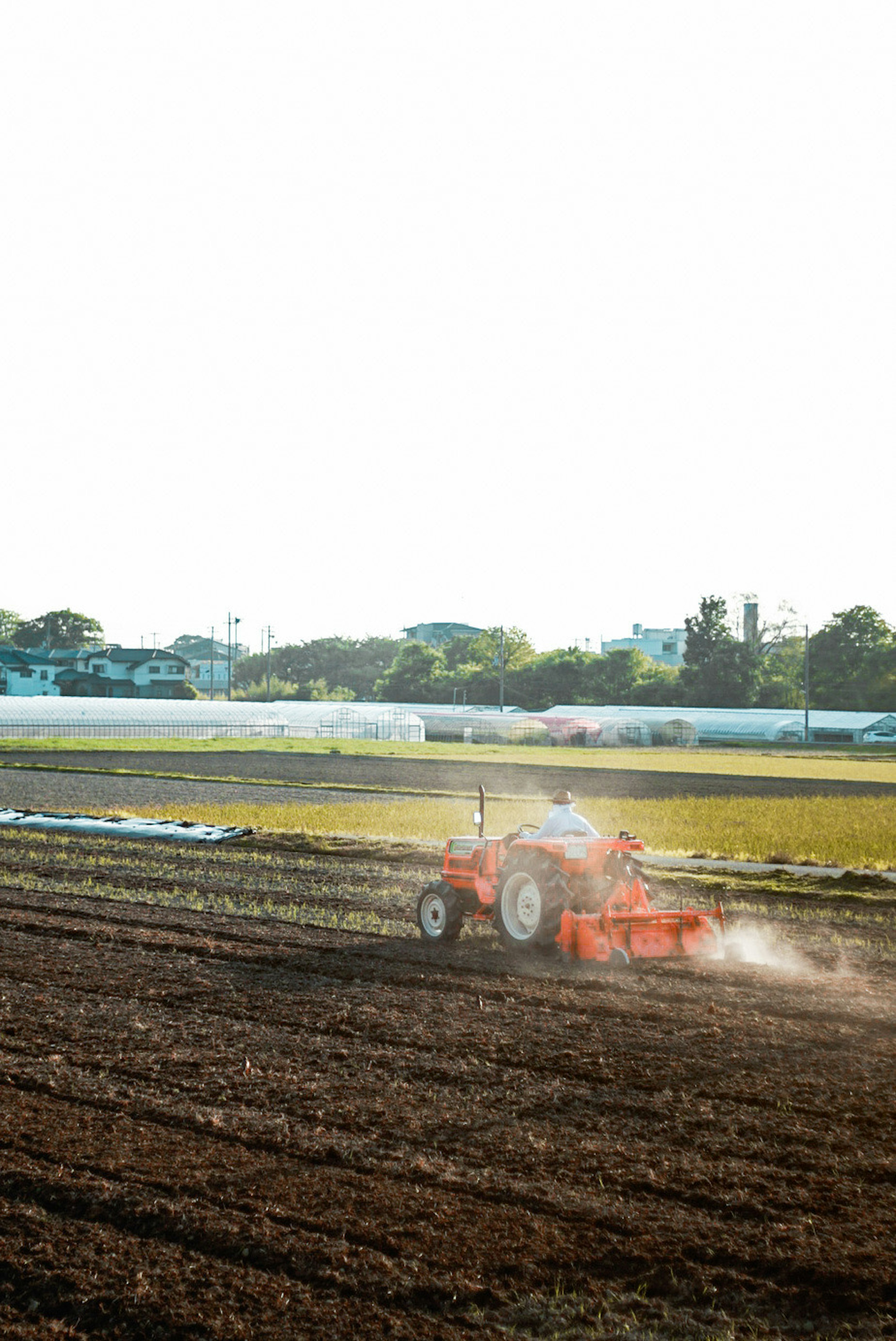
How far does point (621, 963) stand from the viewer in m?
10.1

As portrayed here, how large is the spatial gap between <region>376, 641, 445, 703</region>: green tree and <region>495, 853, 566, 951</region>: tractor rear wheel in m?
96.1

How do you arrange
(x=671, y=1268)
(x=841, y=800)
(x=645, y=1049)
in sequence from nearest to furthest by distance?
(x=671, y=1268), (x=645, y=1049), (x=841, y=800)

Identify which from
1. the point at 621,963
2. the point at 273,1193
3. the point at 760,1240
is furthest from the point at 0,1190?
the point at 621,963

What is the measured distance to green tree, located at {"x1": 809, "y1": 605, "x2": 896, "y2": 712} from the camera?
9206 centimetres

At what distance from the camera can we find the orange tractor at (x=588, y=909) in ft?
33.8

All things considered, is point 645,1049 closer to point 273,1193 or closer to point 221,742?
point 273,1193

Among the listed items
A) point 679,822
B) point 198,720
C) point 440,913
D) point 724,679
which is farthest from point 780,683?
point 440,913

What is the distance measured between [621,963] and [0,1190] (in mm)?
5655

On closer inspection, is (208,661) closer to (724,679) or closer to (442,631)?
(442,631)

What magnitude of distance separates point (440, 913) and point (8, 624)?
145 metres

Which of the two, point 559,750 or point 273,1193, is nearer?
point 273,1193

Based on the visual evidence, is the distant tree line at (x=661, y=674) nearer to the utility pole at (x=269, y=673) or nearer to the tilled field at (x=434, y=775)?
the utility pole at (x=269, y=673)

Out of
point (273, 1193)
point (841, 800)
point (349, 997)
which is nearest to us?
point (273, 1193)

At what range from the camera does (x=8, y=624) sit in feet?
479
